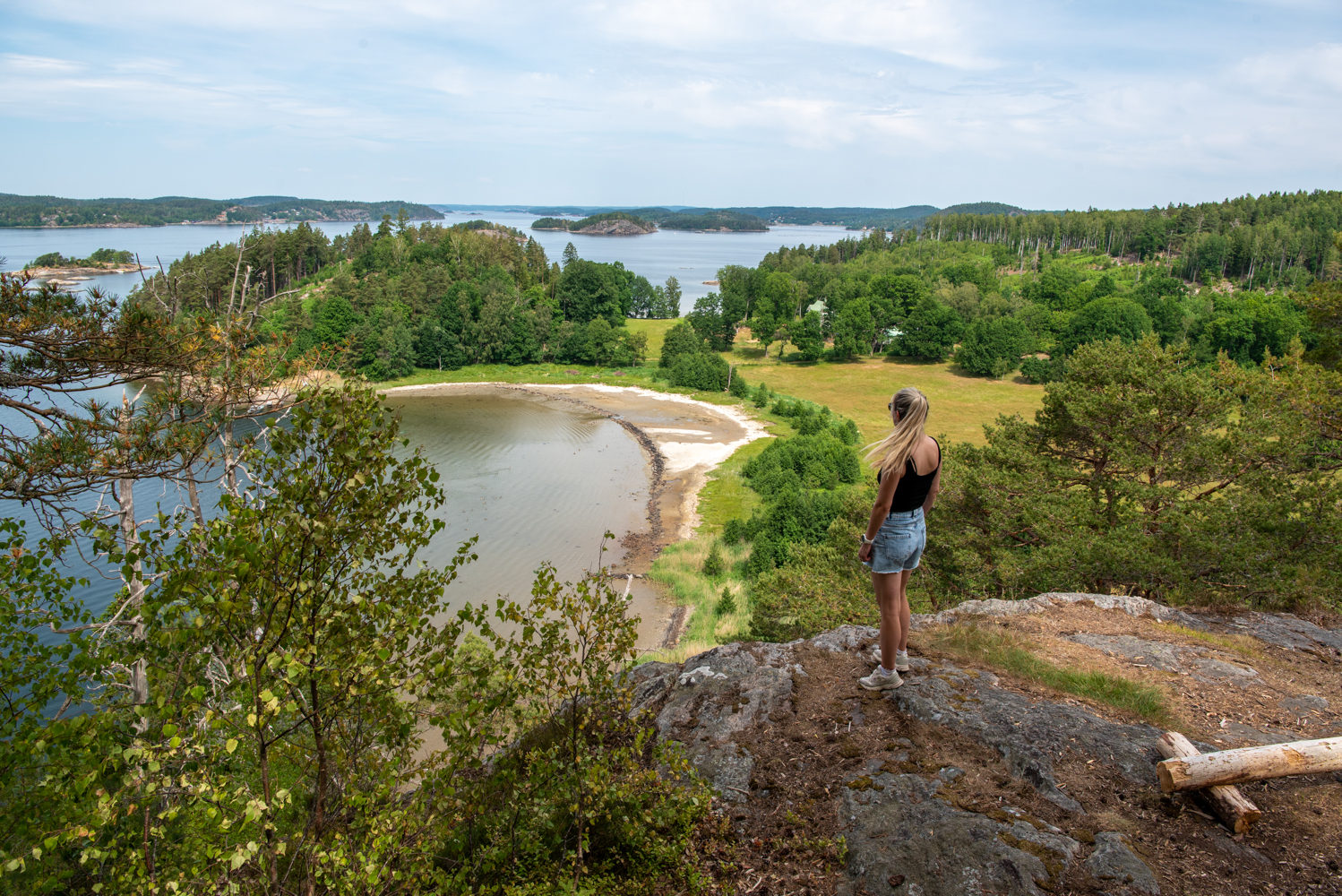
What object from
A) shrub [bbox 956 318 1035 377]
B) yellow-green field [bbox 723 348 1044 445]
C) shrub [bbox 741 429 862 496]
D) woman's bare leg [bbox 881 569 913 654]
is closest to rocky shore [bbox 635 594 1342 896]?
woman's bare leg [bbox 881 569 913 654]

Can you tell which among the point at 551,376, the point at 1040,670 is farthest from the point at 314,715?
the point at 551,376

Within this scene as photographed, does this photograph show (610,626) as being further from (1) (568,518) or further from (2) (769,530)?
(1) (568,518)

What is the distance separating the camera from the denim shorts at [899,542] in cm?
544

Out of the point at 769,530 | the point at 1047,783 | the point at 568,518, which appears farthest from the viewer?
the point at 568,518

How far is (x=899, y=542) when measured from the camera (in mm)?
5465

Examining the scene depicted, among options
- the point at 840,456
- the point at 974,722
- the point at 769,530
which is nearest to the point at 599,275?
the point at 840,456

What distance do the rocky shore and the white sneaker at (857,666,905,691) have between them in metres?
0.08

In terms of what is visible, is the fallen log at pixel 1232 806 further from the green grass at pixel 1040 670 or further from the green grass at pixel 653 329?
the green grass at pixel 653 329

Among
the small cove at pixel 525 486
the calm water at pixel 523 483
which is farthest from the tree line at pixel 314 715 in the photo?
the calm water at pixel 523 483

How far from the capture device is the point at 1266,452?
12.7 metres

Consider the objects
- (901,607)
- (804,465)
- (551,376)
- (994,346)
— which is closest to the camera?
(901,607)

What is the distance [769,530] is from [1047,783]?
70.8ft

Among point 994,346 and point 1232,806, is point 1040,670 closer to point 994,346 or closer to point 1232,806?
point 1232,806

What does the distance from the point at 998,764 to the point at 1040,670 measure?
6.37ft
